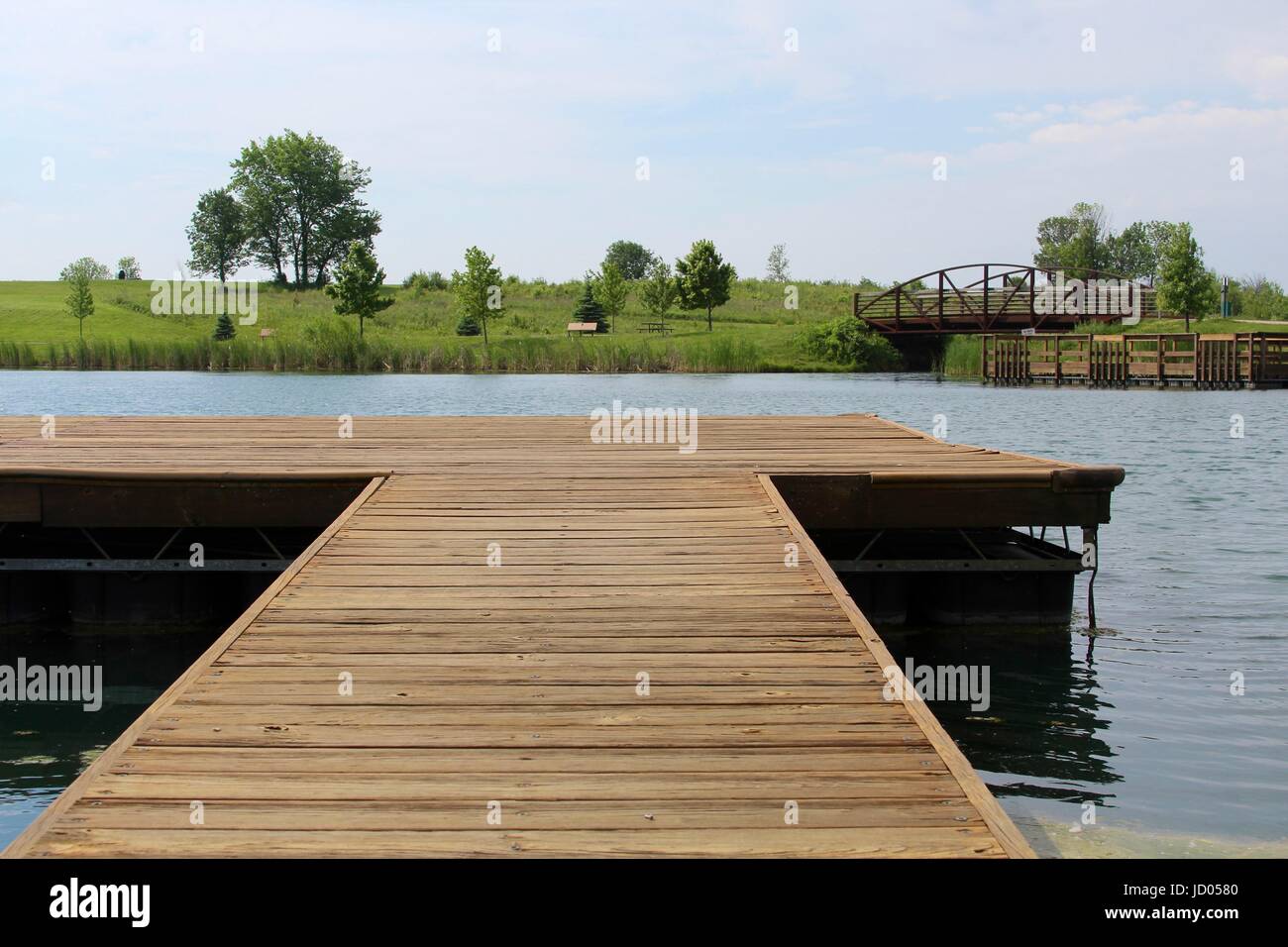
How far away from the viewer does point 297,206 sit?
108938 mm

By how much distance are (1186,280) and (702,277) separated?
2983 centimetres

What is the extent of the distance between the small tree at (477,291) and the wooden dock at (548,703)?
6418 centimetres

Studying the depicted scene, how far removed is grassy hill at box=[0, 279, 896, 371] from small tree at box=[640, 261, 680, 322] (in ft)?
4.45

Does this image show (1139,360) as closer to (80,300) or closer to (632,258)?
(80,300)

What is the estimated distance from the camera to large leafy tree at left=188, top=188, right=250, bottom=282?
11019 centimetres

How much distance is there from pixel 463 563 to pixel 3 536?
6.37m

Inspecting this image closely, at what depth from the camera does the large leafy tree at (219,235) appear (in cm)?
11019

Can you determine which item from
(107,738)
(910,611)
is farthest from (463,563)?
(910,611)

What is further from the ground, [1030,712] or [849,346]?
[849,346]

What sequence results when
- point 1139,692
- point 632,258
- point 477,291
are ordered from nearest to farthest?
point 1139,692
point 477,291
point 632,258

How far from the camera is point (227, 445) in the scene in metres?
12.7

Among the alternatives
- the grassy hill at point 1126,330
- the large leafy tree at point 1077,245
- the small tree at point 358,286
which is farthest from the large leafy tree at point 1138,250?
the small tree at point 358,286

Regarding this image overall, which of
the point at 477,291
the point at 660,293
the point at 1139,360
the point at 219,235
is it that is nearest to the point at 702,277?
the point at 660,293
